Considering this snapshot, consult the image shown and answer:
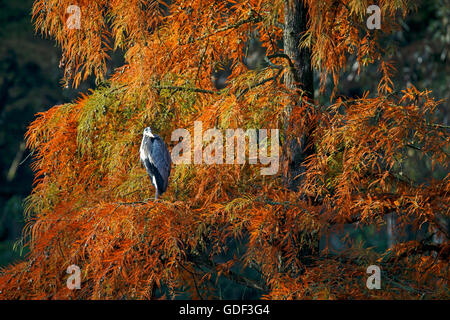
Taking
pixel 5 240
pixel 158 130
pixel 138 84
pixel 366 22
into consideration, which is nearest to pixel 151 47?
pixel 138 84

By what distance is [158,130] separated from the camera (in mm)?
2604

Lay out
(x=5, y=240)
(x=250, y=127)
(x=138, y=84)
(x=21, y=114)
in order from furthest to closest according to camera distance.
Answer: (x=5, y=240) → (x=21, y=114) → (x=138, y=84) → (x=250, y=127)

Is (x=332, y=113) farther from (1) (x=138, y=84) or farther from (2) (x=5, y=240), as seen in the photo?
(2) (x=5, y=240)

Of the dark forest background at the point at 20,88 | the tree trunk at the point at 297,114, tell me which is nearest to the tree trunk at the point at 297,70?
the tree trunk at the point at 297,114

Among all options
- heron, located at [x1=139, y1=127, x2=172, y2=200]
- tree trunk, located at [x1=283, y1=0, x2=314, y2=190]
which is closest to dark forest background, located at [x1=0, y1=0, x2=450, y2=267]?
tree trunk, located at [x1=283, y1=0, x2=314, y2=190]

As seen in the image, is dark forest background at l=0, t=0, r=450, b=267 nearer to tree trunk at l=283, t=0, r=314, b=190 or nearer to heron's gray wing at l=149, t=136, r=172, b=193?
tree trunk at l=283, t=0, r=314, b=190

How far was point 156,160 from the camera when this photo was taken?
2287mm

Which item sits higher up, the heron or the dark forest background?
the dark forest background

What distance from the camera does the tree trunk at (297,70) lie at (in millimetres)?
2467

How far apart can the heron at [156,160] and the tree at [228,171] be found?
9cm

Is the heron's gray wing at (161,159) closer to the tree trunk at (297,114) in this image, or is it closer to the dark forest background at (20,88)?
the tree trunk at (297,114)

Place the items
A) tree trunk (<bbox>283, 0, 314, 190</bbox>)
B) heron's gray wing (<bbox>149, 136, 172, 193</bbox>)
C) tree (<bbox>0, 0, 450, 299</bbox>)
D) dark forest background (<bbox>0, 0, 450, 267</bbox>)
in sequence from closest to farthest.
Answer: tree (<bbox>0, 0, 450, 299</bbox>), heron's gray wing (<bbox>149, 136, 172, 193</bbox>), tree trunk (<bbox>283, 0, 314, 190</bbox>), dark forest background (<bbox>0, 0, 450, 267</bbox>)

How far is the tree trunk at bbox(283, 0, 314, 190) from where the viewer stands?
2.47m

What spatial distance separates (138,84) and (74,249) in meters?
0.85
